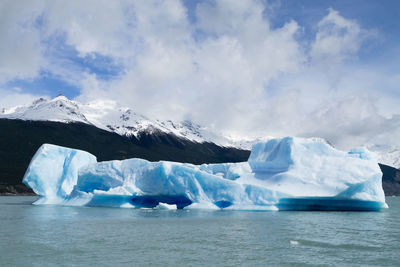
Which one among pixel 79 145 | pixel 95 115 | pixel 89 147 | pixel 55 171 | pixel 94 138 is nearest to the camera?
pixel 55 171

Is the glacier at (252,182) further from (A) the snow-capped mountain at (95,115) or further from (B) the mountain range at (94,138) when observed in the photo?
(A) the snow-capped mountain at (95,115)

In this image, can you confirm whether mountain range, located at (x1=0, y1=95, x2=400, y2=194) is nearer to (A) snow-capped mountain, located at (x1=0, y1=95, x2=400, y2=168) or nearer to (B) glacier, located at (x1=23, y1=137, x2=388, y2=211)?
(A) snow-capped mountain, located at (x1=0, y1=95, x2=400, y2=168)

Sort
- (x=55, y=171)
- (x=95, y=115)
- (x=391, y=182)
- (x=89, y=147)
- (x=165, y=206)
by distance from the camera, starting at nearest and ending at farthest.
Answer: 1. (x=165, y=206)
2. (x=55, y=171)
3. (x=89, y=147)
4. (x=391, y=182)
5. (x=95, y=115)

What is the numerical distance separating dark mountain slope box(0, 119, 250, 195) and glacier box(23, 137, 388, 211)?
151 feet

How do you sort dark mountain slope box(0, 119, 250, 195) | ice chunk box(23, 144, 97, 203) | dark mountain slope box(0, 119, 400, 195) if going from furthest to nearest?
dark mountain slope box(0, 119, 250, 195)
dark mountain slope box(0, 119, 400, 195)
ice chunk box(23, 144, 97, 203)

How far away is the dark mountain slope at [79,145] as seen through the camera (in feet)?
244

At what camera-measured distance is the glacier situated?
21469 mm

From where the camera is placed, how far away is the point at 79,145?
8931cm

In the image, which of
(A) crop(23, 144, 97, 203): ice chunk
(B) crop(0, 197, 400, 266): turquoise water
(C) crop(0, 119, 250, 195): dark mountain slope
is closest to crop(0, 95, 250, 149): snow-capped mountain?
(C) crop(0, 119, 250, 195): dark mountain slope

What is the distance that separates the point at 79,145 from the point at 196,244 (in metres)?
83.4

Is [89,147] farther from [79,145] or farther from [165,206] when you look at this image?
[165,206]

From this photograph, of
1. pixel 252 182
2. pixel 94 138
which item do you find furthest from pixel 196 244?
pixel 94 138


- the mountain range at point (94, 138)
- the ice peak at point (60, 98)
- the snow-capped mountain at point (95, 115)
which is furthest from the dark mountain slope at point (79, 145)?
the ice peak at point (60, 98)

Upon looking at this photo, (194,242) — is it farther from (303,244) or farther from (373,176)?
(373,176)
